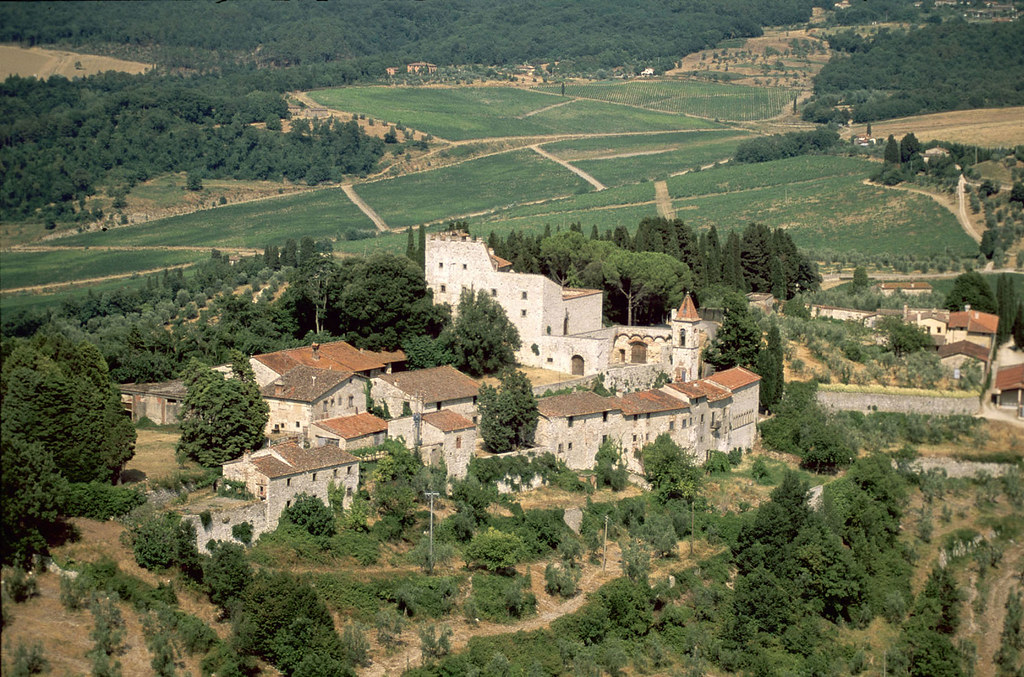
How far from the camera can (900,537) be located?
4950 centimetres

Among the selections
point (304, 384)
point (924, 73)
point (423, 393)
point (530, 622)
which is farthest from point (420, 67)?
point (530, 622)

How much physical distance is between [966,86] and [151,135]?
272 feet

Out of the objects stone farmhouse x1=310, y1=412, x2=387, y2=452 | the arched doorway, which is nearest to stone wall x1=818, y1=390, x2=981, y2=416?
the arched doorway

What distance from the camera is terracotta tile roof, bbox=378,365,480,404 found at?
46062 millimetres

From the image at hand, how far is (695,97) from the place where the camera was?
165 metres

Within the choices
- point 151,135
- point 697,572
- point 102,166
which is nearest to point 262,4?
point 151,135

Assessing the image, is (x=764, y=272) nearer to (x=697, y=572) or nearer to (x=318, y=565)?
(x=697, y=572)

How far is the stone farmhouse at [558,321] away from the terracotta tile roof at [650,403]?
3.18 metres

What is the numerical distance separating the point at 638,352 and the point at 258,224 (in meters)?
52.5

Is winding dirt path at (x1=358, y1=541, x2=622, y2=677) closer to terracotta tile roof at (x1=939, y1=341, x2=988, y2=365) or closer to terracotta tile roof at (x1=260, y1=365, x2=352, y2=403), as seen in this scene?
terracotta tile roof at (x1=260, y1=365, x2=352, y2=403)

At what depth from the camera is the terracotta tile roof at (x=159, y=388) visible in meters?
46.2

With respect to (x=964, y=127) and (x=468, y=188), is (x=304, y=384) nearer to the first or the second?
(x=468, y=188)

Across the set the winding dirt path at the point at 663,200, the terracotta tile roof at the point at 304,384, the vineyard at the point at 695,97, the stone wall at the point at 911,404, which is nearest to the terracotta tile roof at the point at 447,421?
the terracotta tile roof at the point at 304,384

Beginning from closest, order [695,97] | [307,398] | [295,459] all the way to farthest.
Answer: [295,459] < [307,398] < [695,97]
